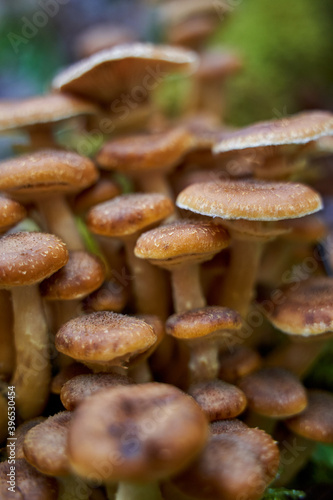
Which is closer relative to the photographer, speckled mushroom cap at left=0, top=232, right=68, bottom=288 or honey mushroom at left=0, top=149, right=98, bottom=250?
speckled mushroom cap at left=0, top=232, right=68, bottom=288

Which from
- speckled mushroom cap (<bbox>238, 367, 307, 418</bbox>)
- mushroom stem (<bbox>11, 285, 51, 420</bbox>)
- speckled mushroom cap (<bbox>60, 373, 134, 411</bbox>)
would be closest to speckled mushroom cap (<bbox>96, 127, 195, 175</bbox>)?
mushroom stem (<bbox>11, 285, 51, 420</bbox>)

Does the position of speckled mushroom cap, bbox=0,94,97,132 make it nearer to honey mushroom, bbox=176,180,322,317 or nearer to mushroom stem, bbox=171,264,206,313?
honey mushroom, bbox=176,180,322,317

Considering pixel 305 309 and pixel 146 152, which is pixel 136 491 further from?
pixel 146 152

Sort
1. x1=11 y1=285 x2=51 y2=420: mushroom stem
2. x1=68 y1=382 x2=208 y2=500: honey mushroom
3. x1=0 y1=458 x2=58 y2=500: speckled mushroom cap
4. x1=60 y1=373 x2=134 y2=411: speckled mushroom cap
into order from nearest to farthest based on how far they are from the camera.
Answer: x1=68 y1=382 x2=208 y2=500: honey mushroom < x1=0 y1=458 x2=58 y2=500: speckled mushroom cap < x1=60 y1=373 x2=134 y2=411: speckled mushroom cap < x1=11 y1=285 x2=51 y2=420: mushroom stem

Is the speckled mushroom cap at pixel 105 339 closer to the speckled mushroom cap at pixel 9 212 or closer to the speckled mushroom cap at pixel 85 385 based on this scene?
the speckled mushroom cap at pixel 85 385

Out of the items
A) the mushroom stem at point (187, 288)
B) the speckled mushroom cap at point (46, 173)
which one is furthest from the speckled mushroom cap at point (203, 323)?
the speckled mushroom cap at point (46, 173)

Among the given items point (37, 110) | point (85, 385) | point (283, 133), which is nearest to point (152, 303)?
point (85, 385)

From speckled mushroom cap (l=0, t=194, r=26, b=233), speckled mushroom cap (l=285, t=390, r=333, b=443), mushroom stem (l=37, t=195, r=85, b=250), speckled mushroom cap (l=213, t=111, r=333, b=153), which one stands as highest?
speckled mushroom cap (l=213, t=111, r=333, b=153)
